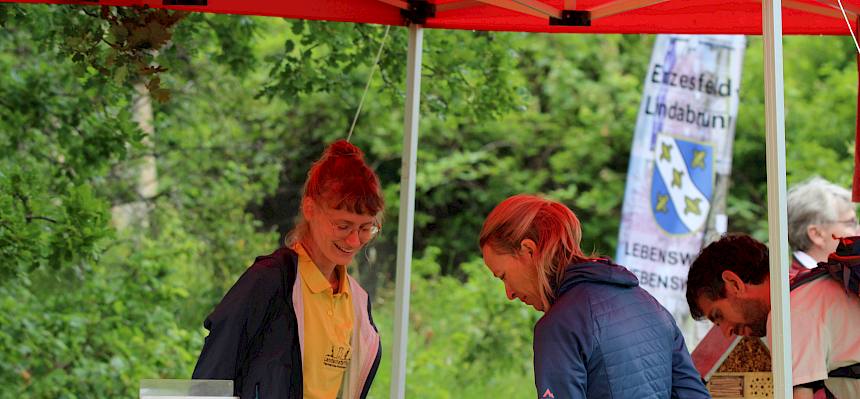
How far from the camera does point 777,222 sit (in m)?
2.80

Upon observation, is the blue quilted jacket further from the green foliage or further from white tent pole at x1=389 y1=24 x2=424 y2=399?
the green foliage

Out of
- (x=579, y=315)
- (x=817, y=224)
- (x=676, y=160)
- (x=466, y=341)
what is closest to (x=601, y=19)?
(x=817, y=224)

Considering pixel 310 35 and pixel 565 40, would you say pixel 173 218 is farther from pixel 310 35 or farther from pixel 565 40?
pixel 565 40

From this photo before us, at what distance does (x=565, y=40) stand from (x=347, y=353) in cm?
866

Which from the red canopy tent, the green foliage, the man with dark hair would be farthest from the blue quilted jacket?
the green foliage

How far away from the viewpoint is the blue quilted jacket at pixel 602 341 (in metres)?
2.63

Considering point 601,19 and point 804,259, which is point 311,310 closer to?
point 601,19

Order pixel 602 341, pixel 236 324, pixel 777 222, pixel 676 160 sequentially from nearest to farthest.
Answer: pixel 602 341
pixel 777 222
pixel 236 324
pixel 676 160

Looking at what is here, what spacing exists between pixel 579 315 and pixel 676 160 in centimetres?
452

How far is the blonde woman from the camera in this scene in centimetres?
265

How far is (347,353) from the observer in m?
3.33

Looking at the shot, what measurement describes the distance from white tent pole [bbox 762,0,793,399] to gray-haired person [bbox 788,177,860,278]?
67.2 inches

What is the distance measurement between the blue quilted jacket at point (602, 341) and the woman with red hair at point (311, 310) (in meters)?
0.72

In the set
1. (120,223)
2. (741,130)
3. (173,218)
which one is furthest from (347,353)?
(741,130)
